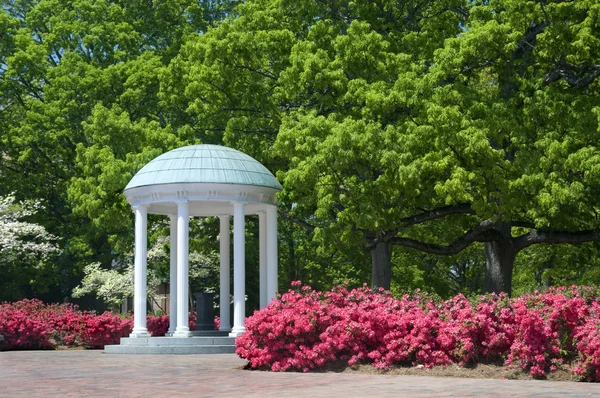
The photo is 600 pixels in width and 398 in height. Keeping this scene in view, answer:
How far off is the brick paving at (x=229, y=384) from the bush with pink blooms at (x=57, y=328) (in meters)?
10.4

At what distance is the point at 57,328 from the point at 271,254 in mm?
8506

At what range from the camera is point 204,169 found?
26.4 meters

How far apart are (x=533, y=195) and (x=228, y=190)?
8613 millimetres

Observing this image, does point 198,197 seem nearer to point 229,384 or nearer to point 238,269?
point 238,269

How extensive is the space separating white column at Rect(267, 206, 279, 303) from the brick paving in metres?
8.45

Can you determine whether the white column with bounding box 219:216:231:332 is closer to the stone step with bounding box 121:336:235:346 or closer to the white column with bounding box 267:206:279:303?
the white column with bounding box 267:206:279:303

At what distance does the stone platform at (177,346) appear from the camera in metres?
25.1

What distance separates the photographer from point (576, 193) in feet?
80.2

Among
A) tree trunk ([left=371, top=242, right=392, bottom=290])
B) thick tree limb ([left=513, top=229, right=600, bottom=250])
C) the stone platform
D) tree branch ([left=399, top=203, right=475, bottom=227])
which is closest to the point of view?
the stone platform

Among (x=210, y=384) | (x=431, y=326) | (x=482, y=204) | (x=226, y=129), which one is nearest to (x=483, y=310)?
(x=431, y=326)

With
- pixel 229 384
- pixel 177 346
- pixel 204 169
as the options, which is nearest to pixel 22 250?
pixel 204 169

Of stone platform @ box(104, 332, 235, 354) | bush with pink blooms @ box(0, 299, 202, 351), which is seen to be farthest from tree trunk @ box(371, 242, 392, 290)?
stone platform @ box(104, 332, 235, 354)

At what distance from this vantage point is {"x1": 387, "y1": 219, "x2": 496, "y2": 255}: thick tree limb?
29.0 metres

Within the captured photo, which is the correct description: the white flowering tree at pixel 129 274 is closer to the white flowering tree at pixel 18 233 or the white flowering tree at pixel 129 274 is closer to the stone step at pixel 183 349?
the white flowering tree at pixel 18 233
